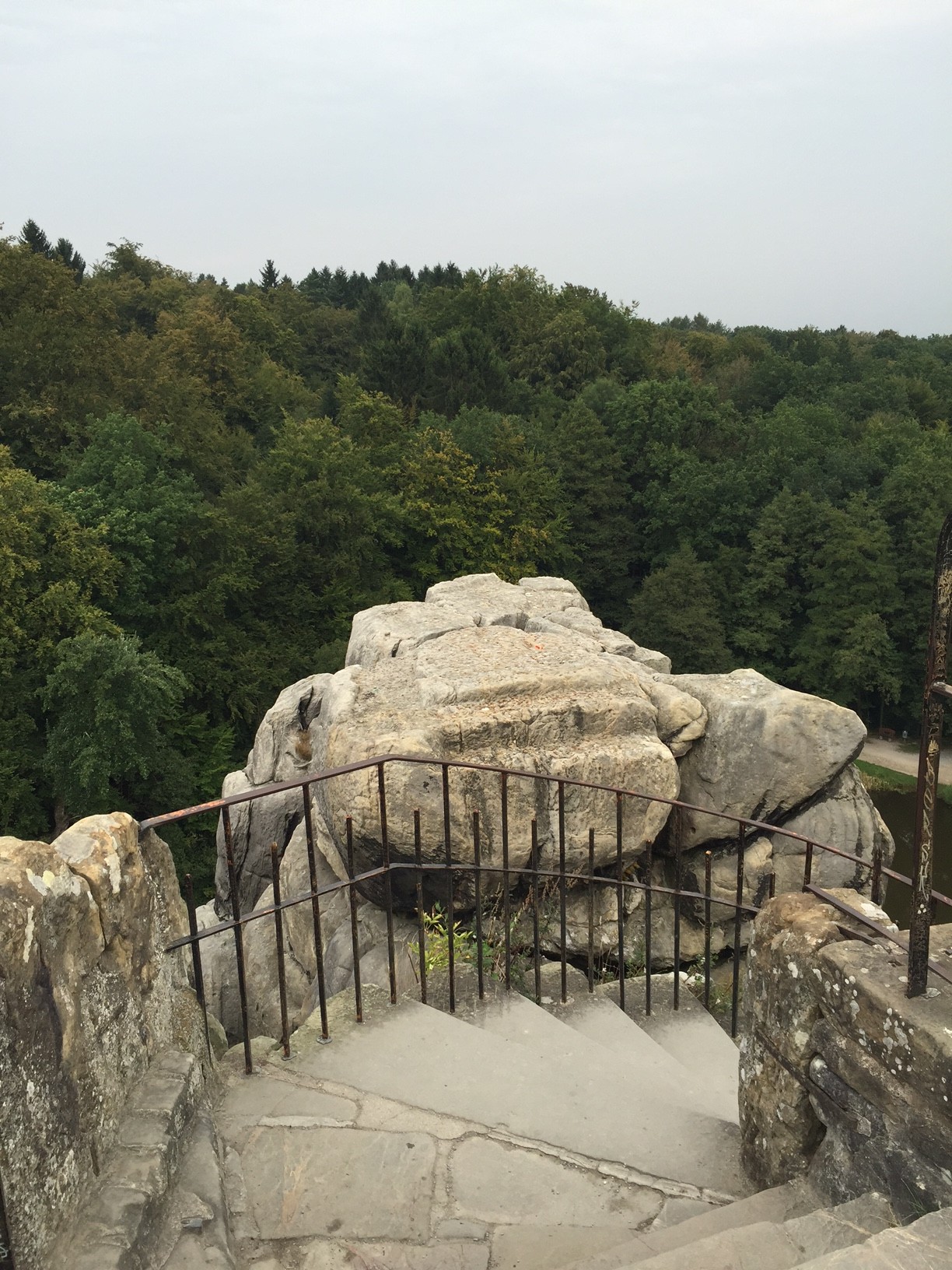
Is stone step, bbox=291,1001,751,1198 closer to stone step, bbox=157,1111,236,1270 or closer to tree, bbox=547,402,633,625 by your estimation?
stone step, bbox=157,1111,236,1270

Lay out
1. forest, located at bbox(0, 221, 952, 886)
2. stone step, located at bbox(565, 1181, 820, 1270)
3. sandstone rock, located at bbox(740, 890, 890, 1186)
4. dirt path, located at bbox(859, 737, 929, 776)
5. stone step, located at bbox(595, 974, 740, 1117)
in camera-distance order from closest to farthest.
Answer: stone step, located at bbox(565, 1181, 820, 1270)
sandstone rock, located at bbox(740, 890, 890, 1186)
stone step, located at bbox(595, 974, 740, 1117)
forest, located at bbox(0, 221, 952, 886)
dirt path, located at bbox(859, 737, 929, 776)

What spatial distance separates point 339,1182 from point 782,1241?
60.6 inches

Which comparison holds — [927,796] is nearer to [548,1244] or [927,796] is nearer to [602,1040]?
[548,1244]

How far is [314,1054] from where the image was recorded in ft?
13.6

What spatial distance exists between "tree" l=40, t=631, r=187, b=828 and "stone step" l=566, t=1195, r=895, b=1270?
53.7ft

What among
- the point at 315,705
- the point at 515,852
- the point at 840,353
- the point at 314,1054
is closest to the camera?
the point at 314,1054

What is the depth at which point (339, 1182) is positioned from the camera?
3.33 m

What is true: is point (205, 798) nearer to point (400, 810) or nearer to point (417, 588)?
point (417, 588)

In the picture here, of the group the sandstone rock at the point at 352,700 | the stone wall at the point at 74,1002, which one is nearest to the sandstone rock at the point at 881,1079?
the stone wall at the point at 74,1002

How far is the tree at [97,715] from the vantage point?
17.5 metres

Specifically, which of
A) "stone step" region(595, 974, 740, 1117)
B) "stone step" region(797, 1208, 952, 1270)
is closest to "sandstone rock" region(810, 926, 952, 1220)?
"stone step" region(797, 1208, 952, 1270)

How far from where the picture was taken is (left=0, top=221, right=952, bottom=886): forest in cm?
1898

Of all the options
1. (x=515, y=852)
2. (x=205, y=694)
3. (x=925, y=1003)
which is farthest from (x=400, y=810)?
(x=205, y=694)

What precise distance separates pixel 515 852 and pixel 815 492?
1029 inches
